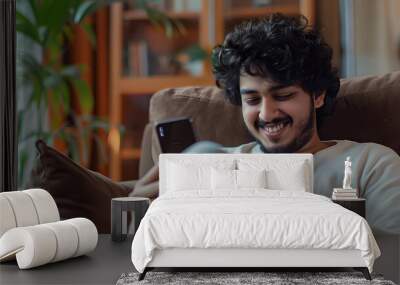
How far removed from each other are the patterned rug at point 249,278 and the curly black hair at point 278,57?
5.18 ft

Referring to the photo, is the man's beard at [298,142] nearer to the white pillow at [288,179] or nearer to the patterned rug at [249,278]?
the white pillow at [288,179]

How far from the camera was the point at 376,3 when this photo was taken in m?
5.13

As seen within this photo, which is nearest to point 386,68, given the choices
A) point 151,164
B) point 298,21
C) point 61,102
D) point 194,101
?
point 298,21

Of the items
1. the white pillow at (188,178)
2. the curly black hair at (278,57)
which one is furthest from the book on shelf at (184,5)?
the white pillow at (188,178)

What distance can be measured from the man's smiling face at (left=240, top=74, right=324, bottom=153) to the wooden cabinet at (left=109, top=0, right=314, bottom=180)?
0.35 meters

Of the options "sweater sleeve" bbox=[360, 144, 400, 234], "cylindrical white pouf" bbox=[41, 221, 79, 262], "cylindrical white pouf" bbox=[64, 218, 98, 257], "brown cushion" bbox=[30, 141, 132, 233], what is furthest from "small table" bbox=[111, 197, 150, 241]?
"sweater sleeve" bbox=[360, 144, 400, 234]

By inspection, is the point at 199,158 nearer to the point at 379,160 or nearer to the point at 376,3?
the point at 379,160

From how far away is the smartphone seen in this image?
5.21 m

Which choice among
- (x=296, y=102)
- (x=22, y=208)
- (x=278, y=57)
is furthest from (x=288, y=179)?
(x=22, y=208)

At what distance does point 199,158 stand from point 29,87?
4.72ft

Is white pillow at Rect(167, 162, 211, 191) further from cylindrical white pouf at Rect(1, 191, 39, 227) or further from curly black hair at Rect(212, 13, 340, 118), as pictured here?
cylindrical white pouf at Rect(1, 191, 39, 227)

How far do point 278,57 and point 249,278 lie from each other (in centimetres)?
187

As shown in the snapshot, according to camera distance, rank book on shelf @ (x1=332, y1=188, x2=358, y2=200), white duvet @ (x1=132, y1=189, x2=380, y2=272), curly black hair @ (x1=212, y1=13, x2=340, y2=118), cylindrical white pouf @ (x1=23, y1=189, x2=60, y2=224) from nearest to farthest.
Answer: white duvet @ (x1=132, y1=189, x2=380, y2=272) < cylindrical white pouf @ (x1=23, y1=189, x2=60, y2=224) < book on shelf @ (x1=332, y1=188, x2=358, y2=200) < curly black hair @ (x1=212, y1=13, x2=340, y2=118)

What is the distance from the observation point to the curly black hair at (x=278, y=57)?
5059mm
